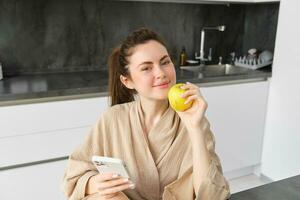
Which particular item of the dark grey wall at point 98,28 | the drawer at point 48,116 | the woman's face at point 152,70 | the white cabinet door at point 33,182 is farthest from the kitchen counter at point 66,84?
the woman's face at point 152,70

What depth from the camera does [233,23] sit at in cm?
306

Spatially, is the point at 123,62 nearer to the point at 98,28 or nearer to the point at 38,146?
the point at 38,146

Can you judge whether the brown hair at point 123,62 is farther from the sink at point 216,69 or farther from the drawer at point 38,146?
the sink at point 216,69

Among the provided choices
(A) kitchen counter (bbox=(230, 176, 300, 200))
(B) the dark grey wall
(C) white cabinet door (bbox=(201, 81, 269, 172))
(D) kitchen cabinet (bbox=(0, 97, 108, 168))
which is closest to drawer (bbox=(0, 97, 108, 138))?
(D) kitchen cabinet (bbox=(0, 97, 108, 168))

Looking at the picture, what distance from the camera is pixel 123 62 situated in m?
1.21

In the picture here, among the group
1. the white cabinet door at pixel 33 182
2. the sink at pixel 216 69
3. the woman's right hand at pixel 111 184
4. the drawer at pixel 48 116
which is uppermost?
the sink at pixel 216 69

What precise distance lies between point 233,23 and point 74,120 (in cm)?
186

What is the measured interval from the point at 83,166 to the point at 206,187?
1.37 ft

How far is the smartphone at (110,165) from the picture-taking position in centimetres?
80

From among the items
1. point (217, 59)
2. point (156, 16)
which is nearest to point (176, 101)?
point (156, 16)

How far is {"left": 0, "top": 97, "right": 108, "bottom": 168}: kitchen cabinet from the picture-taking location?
1.78 metres

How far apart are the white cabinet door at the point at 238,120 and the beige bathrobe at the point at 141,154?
1.23 metres

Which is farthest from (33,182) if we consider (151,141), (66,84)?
(151,141)

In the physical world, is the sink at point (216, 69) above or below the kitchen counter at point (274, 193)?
above
